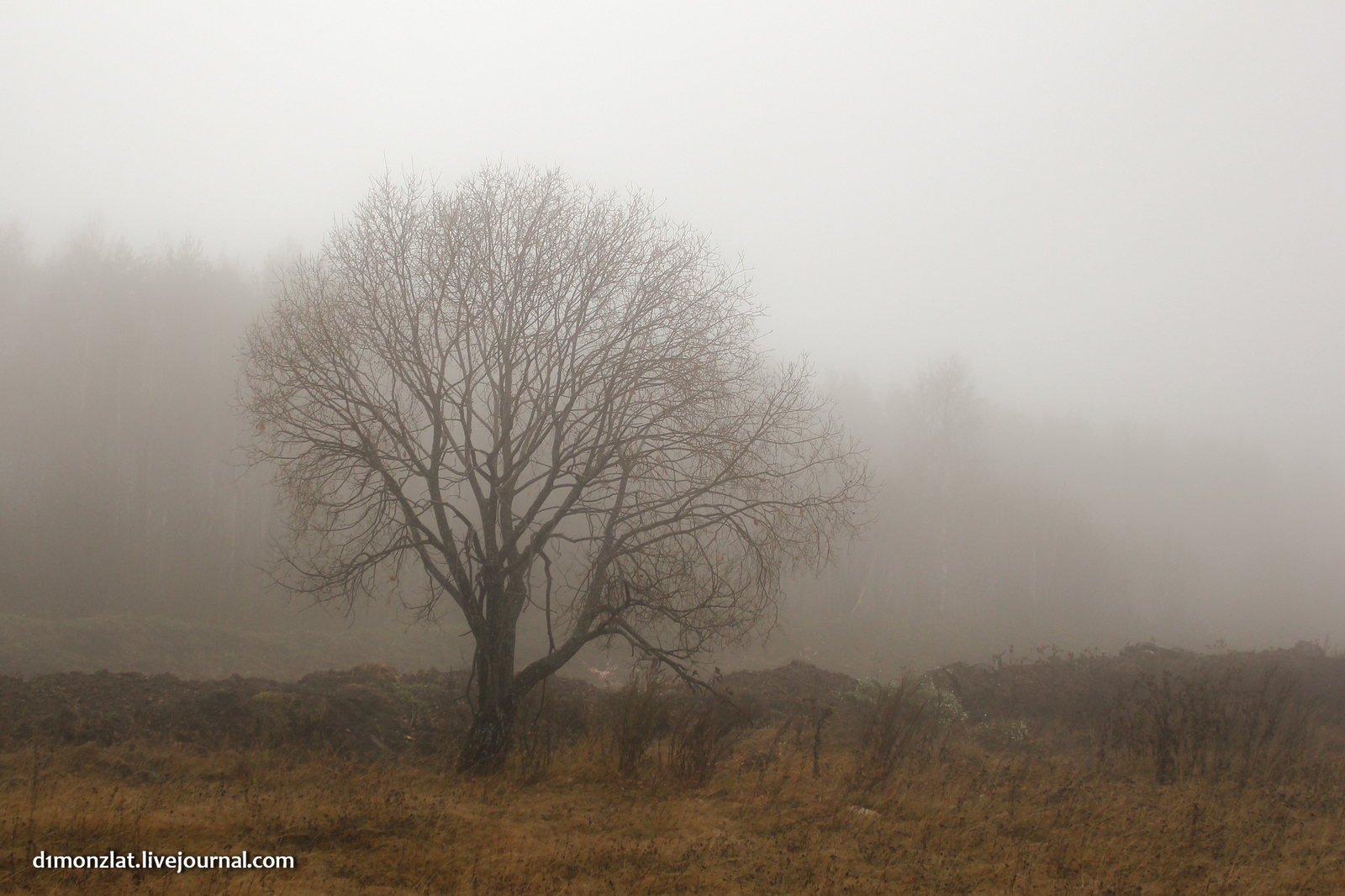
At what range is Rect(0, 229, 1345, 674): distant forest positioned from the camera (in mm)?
23844

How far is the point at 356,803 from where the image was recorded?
5.78 m

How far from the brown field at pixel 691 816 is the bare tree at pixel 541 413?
1387mm

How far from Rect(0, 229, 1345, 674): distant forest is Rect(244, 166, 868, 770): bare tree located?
560 centimetres

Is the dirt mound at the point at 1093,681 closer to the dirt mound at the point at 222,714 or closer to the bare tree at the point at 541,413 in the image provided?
the bare tree at the point at 541,413

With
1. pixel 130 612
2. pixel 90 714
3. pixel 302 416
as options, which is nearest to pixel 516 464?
pixel 302 416

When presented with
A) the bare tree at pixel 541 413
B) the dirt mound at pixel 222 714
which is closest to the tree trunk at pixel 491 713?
the bare tree at pixel 541 413

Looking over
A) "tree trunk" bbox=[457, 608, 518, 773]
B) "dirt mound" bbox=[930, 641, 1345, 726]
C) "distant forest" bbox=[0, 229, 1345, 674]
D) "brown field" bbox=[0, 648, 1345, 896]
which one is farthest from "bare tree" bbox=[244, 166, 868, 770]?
"dirt mound" bbox=[930, 641, 1345, 726]

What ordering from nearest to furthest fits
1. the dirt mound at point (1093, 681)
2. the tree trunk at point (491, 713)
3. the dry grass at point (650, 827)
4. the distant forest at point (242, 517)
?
the dry grass at point (650, 827)
the tree trunk at point (491, 713)
the dirt mound at point (1093, 681)
the distant forest at point (242, 517)

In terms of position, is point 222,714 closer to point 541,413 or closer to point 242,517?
point 541,413

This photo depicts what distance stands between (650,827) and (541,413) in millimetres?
4872

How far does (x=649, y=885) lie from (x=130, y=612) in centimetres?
2344

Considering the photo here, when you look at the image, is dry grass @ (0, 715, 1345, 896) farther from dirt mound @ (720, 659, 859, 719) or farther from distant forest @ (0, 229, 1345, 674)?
distant forest @ (0, 229, 1345, 674)

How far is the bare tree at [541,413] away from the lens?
7922 millimetres

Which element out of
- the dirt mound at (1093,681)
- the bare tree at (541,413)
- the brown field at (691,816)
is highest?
the bare tree at (541,413)
